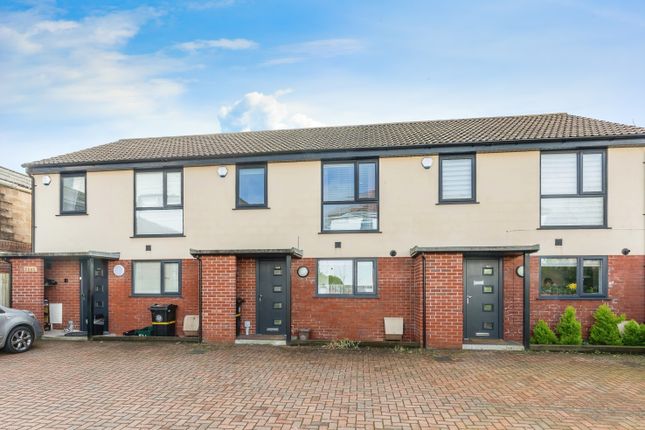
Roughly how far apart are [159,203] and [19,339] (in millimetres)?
4623

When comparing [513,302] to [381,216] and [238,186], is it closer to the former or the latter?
[381,216]

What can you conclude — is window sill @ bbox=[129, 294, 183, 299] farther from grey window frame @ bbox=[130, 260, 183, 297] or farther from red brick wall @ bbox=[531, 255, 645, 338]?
red brick wall @ bbox=[531, 255, 645, 338]

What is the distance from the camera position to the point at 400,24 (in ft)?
38.6

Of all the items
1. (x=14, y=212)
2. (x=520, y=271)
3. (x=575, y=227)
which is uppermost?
(x=14, y=212)

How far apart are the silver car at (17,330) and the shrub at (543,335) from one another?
11959 mm

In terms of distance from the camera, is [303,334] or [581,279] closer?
[581,279]

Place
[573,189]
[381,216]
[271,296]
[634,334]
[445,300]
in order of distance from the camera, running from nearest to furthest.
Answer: [634,334] → [445,300] → [573,189] → [381,216] → [271,296]

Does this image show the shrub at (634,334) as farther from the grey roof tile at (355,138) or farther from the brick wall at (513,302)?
the grey roof tile at (355,138)

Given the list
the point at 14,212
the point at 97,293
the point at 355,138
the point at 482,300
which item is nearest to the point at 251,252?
the point at 355,138

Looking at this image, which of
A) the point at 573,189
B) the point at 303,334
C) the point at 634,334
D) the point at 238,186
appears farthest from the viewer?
the point at 238,186

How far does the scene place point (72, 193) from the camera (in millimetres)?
11859

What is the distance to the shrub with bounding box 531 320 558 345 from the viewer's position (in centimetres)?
931

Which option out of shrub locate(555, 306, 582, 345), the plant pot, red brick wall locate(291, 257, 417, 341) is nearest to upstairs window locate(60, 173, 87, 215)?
red brick wall locate(291, 257, 417, 341)

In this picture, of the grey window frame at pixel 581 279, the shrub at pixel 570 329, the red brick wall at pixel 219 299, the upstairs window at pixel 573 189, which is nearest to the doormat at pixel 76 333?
the red brick wall at pixel 219 299
